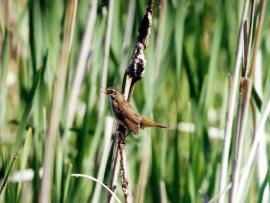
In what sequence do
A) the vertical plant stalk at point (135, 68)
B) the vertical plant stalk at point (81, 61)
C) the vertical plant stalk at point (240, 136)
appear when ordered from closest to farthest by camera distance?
the vertical plant stalk at point (135, 68) → the vertical plant stalk at point (240, 136) → the vertical plant stalk at point (81, 61)

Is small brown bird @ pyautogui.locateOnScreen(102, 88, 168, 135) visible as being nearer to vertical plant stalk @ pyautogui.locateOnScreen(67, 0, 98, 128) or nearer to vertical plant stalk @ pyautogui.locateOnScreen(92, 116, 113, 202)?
vertical plant stalk @ pyautogui.locateOnScreen(92, 116, 113, 202)

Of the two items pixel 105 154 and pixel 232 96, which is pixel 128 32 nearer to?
pixel 105 154

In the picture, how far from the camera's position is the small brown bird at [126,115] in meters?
1.28

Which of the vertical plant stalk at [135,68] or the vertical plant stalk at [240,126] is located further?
the vertical plant stalk at [240,126]

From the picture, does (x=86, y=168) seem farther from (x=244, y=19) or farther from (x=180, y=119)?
(x=244, y=19)

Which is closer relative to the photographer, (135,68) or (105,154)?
(135,68)

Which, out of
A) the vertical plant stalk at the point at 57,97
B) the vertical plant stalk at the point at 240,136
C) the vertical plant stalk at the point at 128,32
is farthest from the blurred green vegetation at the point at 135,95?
the vertical plant stalk at the point at 57,97

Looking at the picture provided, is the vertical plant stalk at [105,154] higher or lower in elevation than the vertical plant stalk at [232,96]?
lower

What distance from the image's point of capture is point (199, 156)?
1.89 metres

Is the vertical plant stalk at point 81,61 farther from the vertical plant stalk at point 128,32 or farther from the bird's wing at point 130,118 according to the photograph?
the bird's wing at point 130,118

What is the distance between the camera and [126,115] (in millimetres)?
1297

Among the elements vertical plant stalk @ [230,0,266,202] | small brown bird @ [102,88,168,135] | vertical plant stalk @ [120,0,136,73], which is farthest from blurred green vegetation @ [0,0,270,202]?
vertical plant stalk @ [230,0,266,202]

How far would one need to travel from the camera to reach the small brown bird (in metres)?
1.28

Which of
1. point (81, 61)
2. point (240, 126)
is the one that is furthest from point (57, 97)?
point (81, 61)
